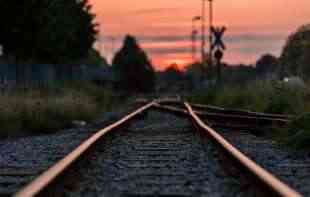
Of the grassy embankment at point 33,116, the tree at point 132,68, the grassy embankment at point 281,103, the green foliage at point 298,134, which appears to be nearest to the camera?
the green foliage at point 298,134

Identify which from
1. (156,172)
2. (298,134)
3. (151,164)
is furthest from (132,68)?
(156,172)

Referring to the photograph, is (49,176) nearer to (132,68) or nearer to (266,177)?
(266,177)

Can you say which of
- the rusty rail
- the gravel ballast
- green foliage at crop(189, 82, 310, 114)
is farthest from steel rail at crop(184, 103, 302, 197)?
green foliage at crop(189, 82, 310, 114)

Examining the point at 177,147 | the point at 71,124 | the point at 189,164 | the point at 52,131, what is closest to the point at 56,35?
the point at 71,124

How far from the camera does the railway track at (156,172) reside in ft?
24.8

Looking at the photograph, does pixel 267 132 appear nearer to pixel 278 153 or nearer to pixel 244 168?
pixel 278 153

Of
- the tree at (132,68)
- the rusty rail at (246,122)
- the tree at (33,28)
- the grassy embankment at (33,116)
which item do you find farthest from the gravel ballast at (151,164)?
the tree at (132,68)

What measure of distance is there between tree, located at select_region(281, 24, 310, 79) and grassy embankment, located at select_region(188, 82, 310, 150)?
9577 millimetres

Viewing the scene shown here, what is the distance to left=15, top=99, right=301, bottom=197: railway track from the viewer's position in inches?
298

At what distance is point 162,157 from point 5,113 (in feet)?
29.2

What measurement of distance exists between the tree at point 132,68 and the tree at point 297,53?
79.2 meters

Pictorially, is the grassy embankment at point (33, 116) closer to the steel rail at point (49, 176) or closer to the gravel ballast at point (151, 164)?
the gravel ballast at point (151, 164)

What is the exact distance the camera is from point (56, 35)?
137ft

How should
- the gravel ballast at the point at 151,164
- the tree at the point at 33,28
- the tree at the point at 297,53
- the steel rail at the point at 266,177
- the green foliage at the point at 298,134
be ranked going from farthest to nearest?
the tree at the point at 297,53 < the tree at the point at 33,28 < the green foliage at the point at 298,134 < the gravel ballast at the point at 151,164 < the steel rail at the point at 266,177
